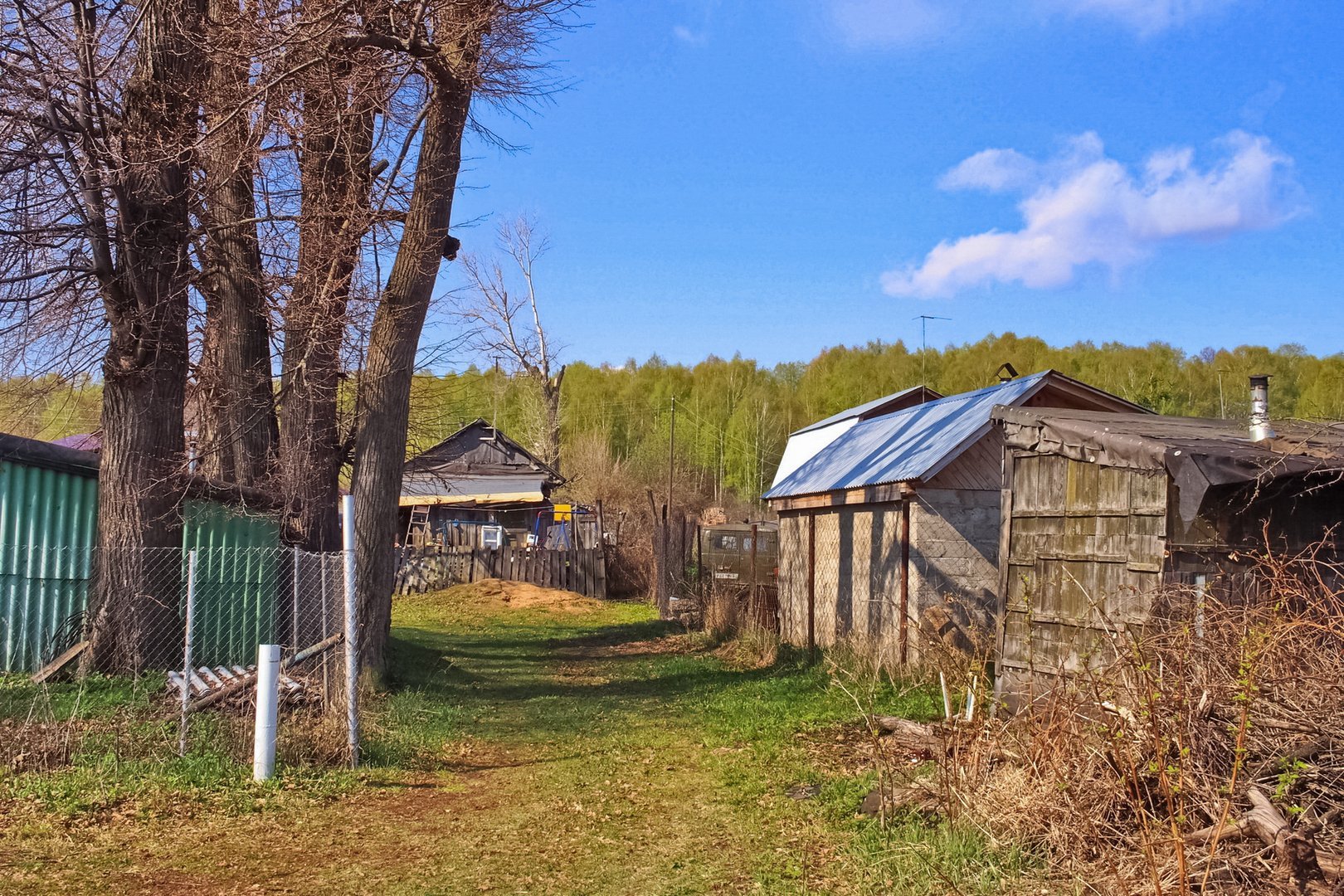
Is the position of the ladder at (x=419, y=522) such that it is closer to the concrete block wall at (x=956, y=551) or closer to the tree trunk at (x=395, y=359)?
the tree trunk at (x=395, y=359)

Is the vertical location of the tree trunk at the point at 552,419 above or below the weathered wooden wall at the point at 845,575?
above

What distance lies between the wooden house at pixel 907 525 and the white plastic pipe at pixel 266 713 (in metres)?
6.28

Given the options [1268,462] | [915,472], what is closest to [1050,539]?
[1268,462]

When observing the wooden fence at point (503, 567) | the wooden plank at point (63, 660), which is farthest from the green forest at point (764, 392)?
the wooden plank at point (63, 660)

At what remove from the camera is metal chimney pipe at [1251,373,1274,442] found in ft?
27.0

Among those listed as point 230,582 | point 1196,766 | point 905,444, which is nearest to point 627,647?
point 905,444

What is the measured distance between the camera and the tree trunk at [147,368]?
10711 millimetres

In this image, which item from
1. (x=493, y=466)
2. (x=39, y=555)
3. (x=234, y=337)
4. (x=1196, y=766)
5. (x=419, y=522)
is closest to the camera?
(x=1196, y=766)

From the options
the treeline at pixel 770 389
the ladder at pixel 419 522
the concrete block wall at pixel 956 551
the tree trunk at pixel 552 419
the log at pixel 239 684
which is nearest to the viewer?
the log at pixel 239 684

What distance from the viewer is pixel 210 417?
13773mm

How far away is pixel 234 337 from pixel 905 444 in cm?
910

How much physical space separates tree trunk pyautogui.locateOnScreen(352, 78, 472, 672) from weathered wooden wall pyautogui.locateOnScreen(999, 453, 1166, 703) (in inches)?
263

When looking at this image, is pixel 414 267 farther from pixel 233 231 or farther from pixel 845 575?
pixel 845 575

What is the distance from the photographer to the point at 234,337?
1345cm
